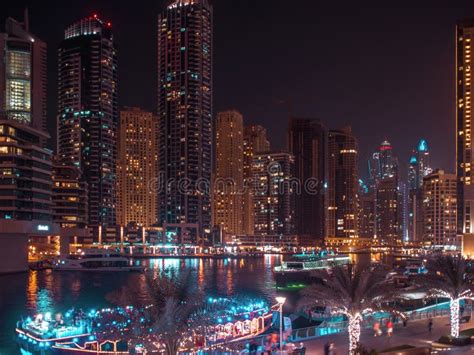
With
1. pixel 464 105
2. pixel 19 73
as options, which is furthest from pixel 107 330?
pixel 464 105

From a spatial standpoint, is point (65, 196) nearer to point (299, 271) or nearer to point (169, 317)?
point (299, 271)

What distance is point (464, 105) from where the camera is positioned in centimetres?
14575

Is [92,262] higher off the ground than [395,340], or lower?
lower

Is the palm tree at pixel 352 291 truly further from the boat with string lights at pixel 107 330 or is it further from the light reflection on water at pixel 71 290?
the light reflection on water at pixel 71 290

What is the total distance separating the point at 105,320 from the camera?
3042 centimetres

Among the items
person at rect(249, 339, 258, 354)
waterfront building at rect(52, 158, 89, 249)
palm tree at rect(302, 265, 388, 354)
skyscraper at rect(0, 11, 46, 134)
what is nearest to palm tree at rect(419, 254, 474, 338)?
palm tree at rect(302, 265, 388, 354)

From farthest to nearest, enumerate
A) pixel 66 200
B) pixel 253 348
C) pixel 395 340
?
pixel 66 200, pixel 395 340, pixel 253 348

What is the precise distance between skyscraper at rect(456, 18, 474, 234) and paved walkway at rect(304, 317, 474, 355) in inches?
4541

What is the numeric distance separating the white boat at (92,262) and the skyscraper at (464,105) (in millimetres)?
74945

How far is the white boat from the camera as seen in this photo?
4756 inches

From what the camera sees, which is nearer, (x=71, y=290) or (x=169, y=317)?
(x=169, y=317)

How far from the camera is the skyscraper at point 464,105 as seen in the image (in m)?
145

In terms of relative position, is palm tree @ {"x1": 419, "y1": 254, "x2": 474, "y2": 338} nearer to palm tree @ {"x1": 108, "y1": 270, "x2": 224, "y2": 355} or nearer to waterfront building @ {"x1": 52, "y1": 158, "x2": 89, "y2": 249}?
palm tree @ {"x1": 108, "y1": 270, "x2": 224, "y2": 355}

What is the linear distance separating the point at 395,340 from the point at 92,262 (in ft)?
329
